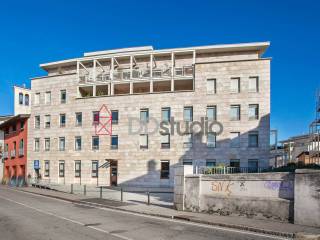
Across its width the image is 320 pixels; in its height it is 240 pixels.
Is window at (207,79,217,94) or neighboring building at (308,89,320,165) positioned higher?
window at (207,79,217,94)

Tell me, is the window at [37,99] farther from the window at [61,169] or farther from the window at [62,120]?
the window at [61,169]

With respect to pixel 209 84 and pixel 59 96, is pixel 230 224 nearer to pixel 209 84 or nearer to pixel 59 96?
pixel 209 84

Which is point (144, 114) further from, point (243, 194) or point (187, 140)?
point (243, 194)

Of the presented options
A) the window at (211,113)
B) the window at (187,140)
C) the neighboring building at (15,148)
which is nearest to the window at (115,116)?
the window at (187,140)

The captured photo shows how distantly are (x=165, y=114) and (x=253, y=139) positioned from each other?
10.2 metres

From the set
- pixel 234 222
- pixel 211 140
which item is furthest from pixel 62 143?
pixel 234 222

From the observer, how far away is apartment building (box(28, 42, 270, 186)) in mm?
33844

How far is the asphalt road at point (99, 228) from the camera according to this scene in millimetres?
10672

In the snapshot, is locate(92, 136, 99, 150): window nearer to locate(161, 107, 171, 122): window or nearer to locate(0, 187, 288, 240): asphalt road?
locate(161, 107, 171, 122): window

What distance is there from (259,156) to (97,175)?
1904 cm

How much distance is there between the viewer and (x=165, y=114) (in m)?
36.4

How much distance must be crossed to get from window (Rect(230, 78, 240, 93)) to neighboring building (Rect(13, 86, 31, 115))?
30741mm

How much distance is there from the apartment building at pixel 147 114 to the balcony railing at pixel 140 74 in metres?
0.13

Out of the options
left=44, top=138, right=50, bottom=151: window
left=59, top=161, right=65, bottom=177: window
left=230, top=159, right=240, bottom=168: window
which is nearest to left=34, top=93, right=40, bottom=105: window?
left=44, top=138, right=50, bottom=151: window
